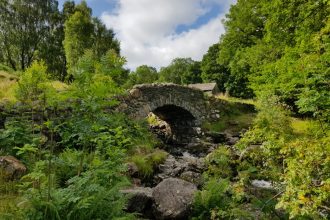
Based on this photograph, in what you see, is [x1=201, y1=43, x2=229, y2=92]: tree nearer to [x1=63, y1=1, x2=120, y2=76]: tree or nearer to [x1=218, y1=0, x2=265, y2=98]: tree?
[x1=63, y1=1, x2=120, y2=76]: tree

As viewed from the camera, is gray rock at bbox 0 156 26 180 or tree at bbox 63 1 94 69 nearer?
gray rock at bbox 0 156 26 180

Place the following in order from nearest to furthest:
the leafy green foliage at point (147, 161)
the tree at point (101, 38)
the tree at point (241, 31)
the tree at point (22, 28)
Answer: the leafy green foliage at point (147, 161) → the tree at point (241, 31) → the tree at point (22, 28) → the tree at point (101, 38)

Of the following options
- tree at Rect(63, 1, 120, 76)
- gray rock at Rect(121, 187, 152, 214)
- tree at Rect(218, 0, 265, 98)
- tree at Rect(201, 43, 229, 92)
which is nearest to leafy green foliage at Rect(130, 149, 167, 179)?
gray rock at Rect(121, 187, 152, 214)

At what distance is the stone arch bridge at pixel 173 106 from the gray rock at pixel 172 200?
7.40m

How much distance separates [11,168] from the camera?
6.52 meters

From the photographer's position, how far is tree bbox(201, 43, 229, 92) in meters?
45.1

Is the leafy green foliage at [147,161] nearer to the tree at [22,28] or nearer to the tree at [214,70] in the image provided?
the tree at [22,28]

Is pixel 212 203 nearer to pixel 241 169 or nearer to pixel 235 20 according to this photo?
pixel 241 169

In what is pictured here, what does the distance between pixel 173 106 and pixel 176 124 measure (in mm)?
3146

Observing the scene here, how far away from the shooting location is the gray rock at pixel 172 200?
645 cm

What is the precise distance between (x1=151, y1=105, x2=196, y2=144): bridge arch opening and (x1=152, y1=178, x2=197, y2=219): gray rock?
11.2 metres

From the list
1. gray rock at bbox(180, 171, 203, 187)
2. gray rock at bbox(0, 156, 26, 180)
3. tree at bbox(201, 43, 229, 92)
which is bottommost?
gray rock at bbox(180, 171, 203, 187)

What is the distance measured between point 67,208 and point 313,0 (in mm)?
7265

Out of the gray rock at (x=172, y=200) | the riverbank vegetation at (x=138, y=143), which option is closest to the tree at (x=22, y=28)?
the riverbank vegetation at (x=138, y=143)
